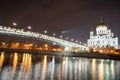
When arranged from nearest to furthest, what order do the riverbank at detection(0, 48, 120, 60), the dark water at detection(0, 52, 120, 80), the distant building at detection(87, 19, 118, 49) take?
the dark water at detection(0, 52, 120, 80), the riverbank at detection(0, 48, 120, 60), the distant building at detection(87, 19, 118, 49)

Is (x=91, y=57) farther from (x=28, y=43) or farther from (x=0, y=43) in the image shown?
(x=0, y=43)

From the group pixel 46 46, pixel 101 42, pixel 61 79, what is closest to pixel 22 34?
pixel 46 46

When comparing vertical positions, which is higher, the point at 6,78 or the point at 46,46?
the point at 46,46

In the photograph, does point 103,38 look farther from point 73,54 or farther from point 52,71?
point 52,71

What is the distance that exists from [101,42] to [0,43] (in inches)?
1354

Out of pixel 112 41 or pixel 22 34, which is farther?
pixel 112 41

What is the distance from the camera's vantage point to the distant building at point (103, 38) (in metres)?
67.8

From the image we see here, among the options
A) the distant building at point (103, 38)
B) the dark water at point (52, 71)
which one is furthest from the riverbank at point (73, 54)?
the distant building at point (103, 38)

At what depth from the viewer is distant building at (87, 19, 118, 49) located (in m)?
67.8

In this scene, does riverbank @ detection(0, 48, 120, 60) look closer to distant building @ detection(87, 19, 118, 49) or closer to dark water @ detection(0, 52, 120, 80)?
dark water @ detection(0, 52, 120, 80)

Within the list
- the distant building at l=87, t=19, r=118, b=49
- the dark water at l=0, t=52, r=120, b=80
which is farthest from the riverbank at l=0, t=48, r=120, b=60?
the distant building at l=87, t=19, r=118, b=49

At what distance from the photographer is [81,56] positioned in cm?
3972

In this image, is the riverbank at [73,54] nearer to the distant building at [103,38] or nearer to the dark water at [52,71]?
the dark water at [52,71]

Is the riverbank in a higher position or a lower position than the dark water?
higher
